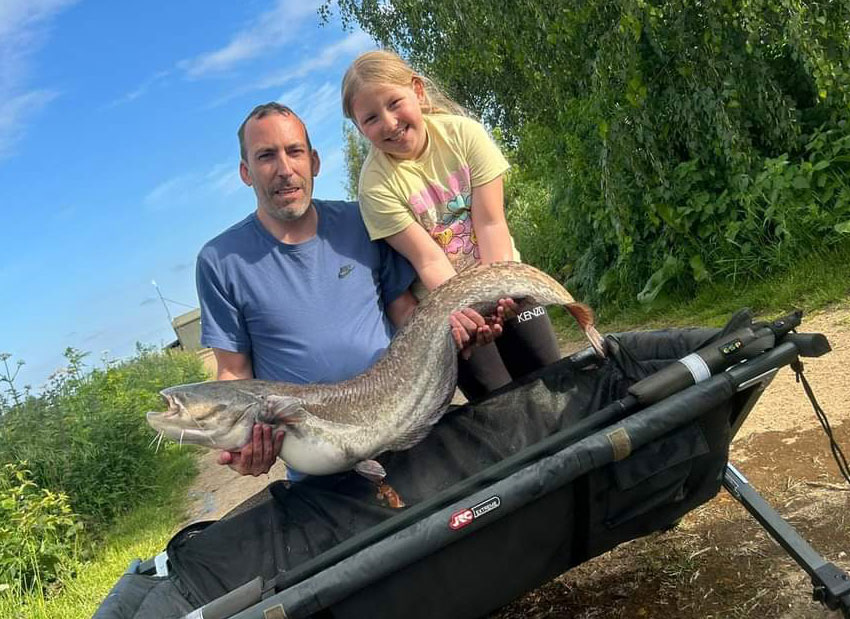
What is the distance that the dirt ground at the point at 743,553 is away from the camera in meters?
2.69

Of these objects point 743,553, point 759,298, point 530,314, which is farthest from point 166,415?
point 759,298

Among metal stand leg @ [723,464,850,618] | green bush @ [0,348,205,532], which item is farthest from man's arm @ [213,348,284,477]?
green bush @ [0,348,205,532]

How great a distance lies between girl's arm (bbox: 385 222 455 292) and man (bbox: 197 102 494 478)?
0.21m

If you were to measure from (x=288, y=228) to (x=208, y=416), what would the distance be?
3.17 ft

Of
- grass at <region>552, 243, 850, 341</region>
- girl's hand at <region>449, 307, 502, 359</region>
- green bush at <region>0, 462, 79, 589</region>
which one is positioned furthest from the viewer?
green bush at <region>0, 462, 79, 589</region>

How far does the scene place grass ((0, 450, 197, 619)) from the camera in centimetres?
491

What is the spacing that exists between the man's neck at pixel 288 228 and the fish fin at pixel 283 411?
32.0 inches

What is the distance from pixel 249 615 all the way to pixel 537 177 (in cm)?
1217

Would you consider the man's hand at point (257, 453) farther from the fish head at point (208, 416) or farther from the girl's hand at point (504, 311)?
the girl's hand at point (504, 311)

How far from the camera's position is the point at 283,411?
2.78m

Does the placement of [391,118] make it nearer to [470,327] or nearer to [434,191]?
[434,191]

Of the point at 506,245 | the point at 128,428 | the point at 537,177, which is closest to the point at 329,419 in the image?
the point at 506,245

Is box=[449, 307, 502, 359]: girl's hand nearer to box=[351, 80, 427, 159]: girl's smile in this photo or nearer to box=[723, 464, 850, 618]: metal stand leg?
box=[351, 80, 427, 159]: girl's smile

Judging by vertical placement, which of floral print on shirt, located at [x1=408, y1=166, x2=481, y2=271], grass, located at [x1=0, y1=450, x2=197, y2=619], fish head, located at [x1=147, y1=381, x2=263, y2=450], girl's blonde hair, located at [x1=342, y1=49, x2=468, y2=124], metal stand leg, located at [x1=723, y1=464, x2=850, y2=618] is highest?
girl's blonde hair, located at [x1=342, y1=49, x2=468, y2=124]
